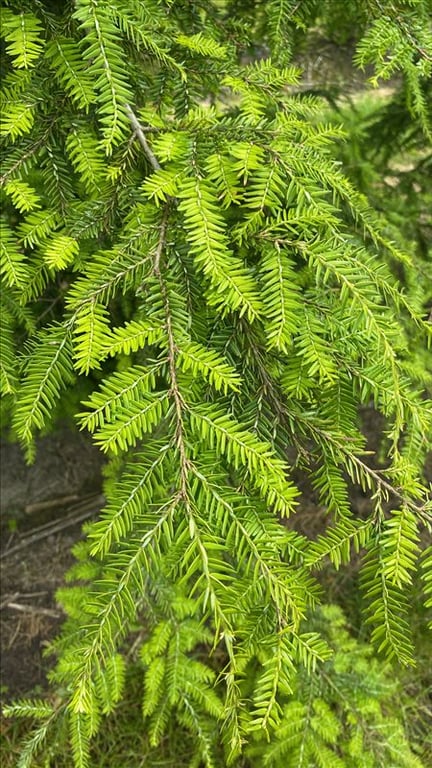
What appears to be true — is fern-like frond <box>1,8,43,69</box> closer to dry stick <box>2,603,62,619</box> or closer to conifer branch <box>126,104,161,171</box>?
conifer branch <box>126,104,161,171</box>

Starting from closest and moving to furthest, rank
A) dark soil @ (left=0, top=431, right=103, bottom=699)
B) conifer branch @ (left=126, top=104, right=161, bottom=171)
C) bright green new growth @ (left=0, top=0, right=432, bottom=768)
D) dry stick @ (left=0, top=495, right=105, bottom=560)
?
bright green new growth @ (left=0, top=0, right=432, bottom=768) → conifer branch @ (left=126, top=104, right=161, bottom=171) → dark soil @ (left=0, top=431, right=103, bottom=699) → dry stick @ (left=0, top=495, right=105, bottom=560)

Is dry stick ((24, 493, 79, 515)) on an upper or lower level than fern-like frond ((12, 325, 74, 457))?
lower

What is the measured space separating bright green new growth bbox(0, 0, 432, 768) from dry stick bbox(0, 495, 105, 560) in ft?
7.87

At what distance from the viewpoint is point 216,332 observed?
133 centimetres

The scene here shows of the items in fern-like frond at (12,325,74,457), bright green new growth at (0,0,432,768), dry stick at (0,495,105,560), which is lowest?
dry stick at (0,495,105,560)

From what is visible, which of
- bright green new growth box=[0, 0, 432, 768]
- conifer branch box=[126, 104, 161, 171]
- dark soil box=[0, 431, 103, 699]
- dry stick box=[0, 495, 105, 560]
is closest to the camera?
bright green new growth box=[0, 0, 432, 768]

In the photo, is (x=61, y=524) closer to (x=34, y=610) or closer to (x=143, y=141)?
(x=34, y=610)

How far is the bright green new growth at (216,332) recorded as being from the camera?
3.46 ft

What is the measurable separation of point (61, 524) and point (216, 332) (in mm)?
2790

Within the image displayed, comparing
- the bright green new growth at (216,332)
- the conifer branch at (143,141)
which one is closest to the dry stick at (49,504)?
the bright green new growth at (216,332)

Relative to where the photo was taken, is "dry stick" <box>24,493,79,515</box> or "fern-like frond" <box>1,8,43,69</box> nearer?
"fern-like frond" <box>1,8,43,69</box>

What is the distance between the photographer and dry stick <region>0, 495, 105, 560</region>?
3617 millimetres

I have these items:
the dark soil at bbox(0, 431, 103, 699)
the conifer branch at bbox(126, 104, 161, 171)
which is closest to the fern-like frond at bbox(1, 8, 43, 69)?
the conifer branch at bbox(126, 104, 161, 171)

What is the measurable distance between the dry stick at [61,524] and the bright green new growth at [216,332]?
2.40 metres
